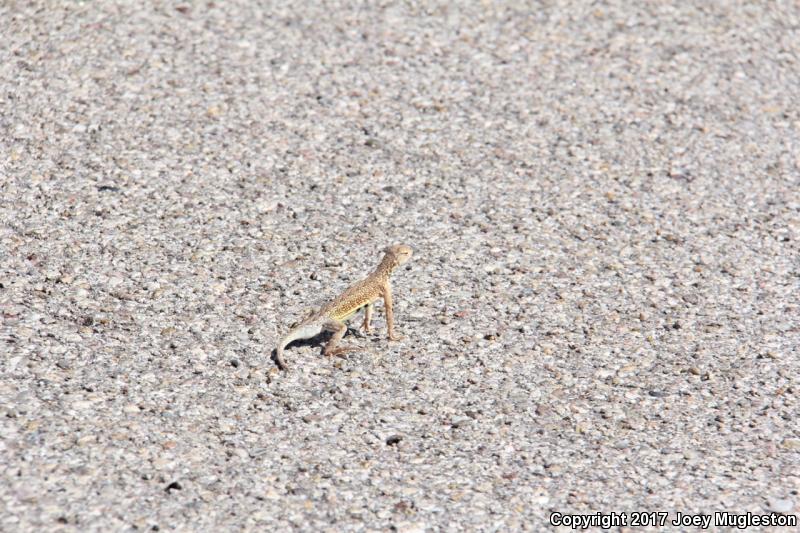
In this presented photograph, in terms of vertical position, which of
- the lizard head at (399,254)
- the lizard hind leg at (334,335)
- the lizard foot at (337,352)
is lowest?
the lizard foot at (337,352)

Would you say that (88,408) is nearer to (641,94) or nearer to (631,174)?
(631,174)

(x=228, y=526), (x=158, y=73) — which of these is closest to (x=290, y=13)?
(x=158, y=73)

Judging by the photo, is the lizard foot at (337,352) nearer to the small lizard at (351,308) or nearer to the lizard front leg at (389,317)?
the small lizard at (351,308)

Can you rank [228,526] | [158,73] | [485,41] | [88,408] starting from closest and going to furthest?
[228,526] → [88,408] → [158,73] → [485,41]

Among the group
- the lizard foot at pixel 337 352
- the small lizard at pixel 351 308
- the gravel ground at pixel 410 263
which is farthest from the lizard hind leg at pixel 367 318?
the lizard foot at pixel 337 352

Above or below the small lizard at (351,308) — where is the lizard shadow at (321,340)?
below

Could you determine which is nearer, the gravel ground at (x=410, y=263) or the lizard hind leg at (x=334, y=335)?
the gravel ground at (x=410, y=263)

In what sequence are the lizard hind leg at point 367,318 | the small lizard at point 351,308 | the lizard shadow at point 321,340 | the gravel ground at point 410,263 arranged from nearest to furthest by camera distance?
1. the gravel ground at point 410,263
2. the small lizard at point 351,308
3. the lizard shadow at point 321,340
4. the lizard hind leg at point 367,318
